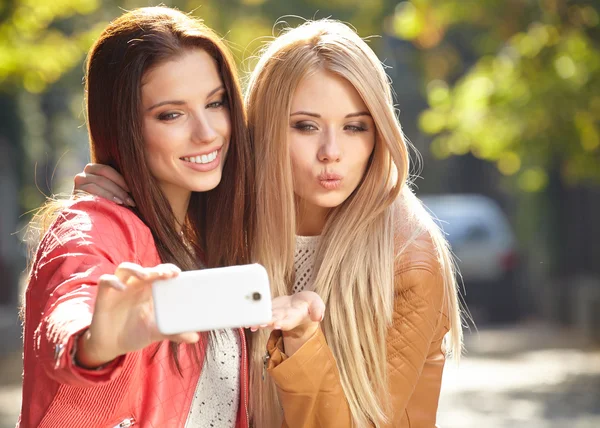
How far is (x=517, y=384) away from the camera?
12258 millimetres

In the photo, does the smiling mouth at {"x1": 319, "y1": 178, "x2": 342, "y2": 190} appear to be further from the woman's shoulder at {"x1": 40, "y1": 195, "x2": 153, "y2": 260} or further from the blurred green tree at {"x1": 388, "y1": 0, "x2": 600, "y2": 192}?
the blurred green tree at {"x1": 388, "y1": 0, "x2": 600, "y2": 192}

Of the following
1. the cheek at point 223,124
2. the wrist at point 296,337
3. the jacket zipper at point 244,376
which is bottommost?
the jacket zipper at point 244,376

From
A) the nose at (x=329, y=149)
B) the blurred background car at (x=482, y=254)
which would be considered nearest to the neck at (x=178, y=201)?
the nose at (x=329, y=149)

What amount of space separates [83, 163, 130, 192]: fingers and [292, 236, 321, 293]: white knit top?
831mm

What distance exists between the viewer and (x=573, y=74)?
1038 cm

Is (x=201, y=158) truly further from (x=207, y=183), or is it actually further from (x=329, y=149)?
(x=329, y=149)

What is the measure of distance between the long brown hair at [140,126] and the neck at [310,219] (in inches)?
16.3

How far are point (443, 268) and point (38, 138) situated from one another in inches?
661

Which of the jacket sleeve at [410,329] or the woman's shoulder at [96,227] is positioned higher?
the woman's shoulder at [96,227]

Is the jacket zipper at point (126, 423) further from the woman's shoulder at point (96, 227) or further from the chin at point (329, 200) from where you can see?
the chin at point (329, 200)

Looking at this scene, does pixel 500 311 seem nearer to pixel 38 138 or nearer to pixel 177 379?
pixel 38 138

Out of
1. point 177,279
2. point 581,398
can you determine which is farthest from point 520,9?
point 177,279

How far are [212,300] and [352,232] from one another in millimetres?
1544

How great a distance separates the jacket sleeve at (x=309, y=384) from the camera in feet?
10.4
